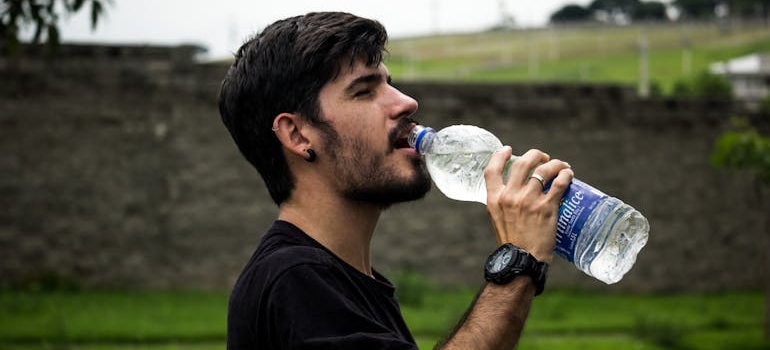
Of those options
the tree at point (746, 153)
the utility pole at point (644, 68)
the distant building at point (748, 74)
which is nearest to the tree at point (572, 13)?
the utility pole at point (644, 68)

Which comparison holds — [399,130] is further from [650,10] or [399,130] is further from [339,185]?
[650,10]

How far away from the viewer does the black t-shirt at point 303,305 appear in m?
2.49

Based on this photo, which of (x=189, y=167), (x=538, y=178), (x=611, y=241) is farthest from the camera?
A: (x=189, y=167)

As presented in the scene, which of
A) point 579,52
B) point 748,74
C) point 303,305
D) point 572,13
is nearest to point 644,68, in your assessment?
point 579,52

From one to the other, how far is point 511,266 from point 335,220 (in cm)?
48

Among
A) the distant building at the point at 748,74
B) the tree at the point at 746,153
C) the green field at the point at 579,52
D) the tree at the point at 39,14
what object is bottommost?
the green field at the point at 579,52

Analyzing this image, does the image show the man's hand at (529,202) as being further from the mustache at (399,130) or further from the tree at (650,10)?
the tree at (650,10)

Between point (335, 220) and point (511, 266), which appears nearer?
point (511, 266)

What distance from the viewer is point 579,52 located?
5972cm

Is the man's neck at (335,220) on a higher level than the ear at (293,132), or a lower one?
lower

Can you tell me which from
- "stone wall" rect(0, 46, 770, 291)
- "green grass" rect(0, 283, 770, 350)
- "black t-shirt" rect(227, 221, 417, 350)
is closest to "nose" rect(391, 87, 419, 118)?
"black t-shirt" rect(227, 221, 417, 350)

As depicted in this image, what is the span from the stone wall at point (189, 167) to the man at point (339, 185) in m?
11.8

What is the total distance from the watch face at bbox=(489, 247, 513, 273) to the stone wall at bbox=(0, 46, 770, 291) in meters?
12.2

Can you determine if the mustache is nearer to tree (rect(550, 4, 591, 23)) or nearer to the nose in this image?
the nose
